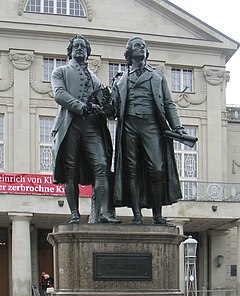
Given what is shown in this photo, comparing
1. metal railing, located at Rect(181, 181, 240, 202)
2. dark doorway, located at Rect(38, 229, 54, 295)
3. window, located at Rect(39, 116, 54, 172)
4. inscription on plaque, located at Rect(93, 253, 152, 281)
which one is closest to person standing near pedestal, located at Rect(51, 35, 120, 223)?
inscription on plaque, located at Rect(93, 253, 152, 281)

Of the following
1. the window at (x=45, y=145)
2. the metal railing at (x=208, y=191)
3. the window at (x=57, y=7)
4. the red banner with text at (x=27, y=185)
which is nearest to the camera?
the red banner with text at (x=27, y=185)

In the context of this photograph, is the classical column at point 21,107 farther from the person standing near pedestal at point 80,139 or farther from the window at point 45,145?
the person standing near pedestal at point 80,139

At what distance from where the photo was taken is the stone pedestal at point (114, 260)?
9938 millimetres

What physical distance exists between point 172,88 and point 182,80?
2.41 feet

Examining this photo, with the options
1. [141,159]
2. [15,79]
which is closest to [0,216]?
[15,79]

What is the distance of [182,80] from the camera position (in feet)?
132

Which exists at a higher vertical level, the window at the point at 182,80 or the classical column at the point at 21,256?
the window at the point at 182,80

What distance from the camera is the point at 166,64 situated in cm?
3981

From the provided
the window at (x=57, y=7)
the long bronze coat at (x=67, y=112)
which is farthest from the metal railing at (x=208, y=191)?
the long bronze coat at (x=67, y=112)

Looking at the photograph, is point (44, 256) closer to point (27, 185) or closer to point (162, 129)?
point (27, 185)

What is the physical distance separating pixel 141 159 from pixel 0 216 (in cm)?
2408

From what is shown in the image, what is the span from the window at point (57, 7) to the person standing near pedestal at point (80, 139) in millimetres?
28326

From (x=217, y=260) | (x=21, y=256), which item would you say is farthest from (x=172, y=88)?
(x=21, y=256)

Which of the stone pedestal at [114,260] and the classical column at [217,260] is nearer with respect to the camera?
the stone pedestal at [114,260]
